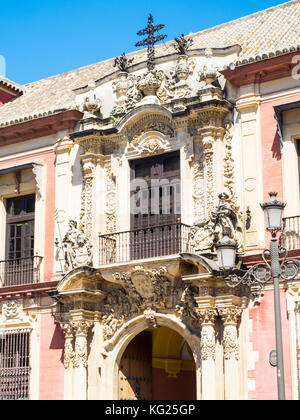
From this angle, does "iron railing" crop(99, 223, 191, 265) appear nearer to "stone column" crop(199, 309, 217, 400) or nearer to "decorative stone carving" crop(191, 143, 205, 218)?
"decorative stone carving" crop(191, 143, 205, 218)

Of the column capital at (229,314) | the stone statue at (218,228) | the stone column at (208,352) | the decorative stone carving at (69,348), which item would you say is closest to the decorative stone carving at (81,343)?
the decorative stone carving at (69,348)

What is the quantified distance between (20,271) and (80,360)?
3.17 m

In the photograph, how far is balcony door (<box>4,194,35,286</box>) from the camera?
19812mm

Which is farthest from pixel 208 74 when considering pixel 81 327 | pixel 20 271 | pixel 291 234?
pixel 20 271

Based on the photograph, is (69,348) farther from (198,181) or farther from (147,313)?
(198,181)

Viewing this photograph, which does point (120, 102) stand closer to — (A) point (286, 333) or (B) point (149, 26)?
(B) point (149, 26)

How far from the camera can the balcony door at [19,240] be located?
65.0ft

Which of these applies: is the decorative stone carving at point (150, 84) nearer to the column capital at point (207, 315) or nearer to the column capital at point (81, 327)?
the column capital at point (207, 315)

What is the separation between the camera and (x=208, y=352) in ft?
53.2

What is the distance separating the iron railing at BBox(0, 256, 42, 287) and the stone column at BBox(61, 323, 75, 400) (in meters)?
1.83

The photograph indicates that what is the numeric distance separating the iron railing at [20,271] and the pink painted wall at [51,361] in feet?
3.47

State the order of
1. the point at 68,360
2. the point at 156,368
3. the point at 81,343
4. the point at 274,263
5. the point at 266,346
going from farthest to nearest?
the point at 156,368, the point at 68,360, the point at 81,343, the point at 266,346, the point at 274,263

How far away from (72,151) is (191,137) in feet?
10.7

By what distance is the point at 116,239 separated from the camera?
18281 mm
